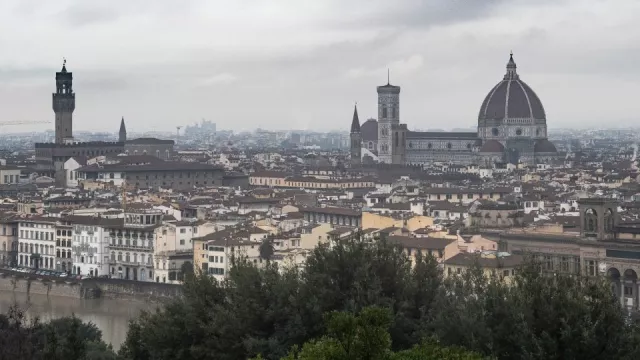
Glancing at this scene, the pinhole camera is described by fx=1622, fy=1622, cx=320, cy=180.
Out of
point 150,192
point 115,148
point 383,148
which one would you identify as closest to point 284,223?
point 150,192

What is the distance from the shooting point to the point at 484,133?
11512cm

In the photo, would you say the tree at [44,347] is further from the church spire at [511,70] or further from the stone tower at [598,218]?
the church spire at [511,70]

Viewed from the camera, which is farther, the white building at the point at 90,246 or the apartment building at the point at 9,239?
the apartment building at the point at 9,239

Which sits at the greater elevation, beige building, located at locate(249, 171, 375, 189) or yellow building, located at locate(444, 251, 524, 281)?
beige building, located at locate(249, 171, 375, 189)

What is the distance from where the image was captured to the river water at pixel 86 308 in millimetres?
38750

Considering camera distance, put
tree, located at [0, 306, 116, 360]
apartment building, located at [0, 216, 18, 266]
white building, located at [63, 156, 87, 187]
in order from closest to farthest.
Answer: tree, located at [0, 306, 116, 360] → apartment building, located at [0, 216, 18, 266] → white building, located at [63, 156, 87, 187]

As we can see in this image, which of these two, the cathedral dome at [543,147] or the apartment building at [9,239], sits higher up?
the cathedral dome at [543,147]

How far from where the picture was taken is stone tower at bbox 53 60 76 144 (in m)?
96.4

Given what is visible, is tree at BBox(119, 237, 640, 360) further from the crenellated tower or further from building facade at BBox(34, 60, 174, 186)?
the crenellated tower

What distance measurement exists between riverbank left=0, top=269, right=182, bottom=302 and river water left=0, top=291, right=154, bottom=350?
13.1 inches

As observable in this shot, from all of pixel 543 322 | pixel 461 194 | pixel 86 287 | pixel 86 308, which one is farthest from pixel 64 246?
pixel 543 322

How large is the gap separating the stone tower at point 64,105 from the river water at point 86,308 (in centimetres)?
5159

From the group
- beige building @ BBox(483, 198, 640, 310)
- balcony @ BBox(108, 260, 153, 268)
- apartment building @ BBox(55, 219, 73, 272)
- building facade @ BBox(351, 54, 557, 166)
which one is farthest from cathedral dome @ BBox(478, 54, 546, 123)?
beige building @ BBox(483, 198, 640, 310)

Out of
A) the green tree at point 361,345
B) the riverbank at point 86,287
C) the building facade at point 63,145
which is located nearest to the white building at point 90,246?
the riverbank at point 86,287
